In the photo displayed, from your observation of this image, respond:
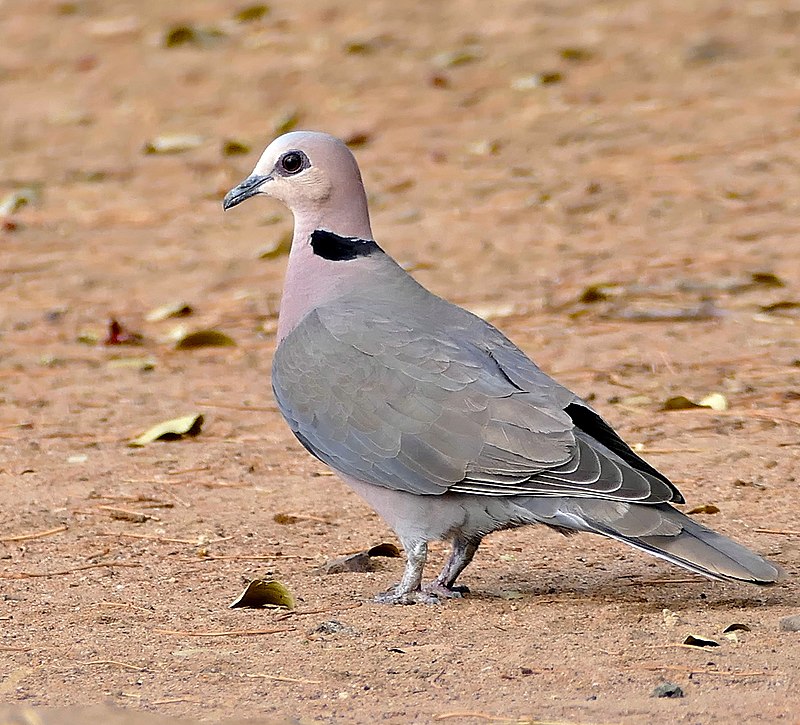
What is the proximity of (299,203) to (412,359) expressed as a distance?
743 millimetres

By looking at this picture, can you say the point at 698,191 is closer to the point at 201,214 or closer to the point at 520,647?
the point at 201,214

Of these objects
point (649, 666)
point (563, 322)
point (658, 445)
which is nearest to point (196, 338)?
point (563, 322)

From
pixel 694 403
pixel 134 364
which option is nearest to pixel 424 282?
pixel 134 364

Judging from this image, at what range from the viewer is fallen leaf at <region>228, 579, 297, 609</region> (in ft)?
12.9

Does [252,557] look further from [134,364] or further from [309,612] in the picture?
[134,364]

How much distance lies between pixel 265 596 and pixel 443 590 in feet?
1.56

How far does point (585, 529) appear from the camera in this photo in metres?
3.83

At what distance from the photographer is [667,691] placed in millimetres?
3223

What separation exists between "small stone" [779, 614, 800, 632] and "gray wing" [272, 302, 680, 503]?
40cm

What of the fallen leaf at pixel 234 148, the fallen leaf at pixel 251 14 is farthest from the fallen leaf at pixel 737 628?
the fallen leaf at pixel 251 14

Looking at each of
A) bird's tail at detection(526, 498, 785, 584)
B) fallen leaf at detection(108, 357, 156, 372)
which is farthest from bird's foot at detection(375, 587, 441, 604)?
fallen leaf at detection(108, 357, 156, 372)

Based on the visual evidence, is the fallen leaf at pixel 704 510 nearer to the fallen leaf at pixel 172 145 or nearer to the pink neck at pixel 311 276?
the pink neck at pixel 311 276

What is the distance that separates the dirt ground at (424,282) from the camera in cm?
351

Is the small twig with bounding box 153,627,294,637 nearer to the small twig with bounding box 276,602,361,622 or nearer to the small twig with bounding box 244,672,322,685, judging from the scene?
the small twig with bounding box 276,602,361,622
